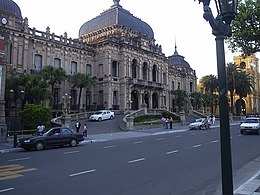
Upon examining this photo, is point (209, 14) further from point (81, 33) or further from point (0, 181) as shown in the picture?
point (81, 33)

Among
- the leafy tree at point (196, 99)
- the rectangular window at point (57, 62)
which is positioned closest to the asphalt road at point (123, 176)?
the rectangular window at point (57, 62)

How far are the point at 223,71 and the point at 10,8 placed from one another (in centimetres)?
4641

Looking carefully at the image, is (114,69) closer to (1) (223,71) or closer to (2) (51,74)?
(2) (51,74)

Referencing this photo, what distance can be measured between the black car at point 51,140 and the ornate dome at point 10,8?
30128 millimetres

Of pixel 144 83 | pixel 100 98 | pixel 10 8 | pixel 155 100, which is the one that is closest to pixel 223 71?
pixel 10 8

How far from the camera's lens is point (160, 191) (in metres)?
7.29

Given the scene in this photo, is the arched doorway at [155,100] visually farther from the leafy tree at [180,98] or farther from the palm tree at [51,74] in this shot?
the palm tree at [51,74]

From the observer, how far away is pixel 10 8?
142 ft

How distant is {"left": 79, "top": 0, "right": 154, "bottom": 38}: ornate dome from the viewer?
58219 mm

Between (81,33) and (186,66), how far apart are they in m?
36.0

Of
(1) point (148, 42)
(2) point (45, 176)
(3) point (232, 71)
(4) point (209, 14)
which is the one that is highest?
(1) point (148, 42)

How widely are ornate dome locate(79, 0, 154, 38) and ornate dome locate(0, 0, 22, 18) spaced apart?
19293 mm

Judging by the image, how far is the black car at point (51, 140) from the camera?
18.2 m

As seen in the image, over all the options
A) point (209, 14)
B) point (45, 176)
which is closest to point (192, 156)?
point (45, 176)
